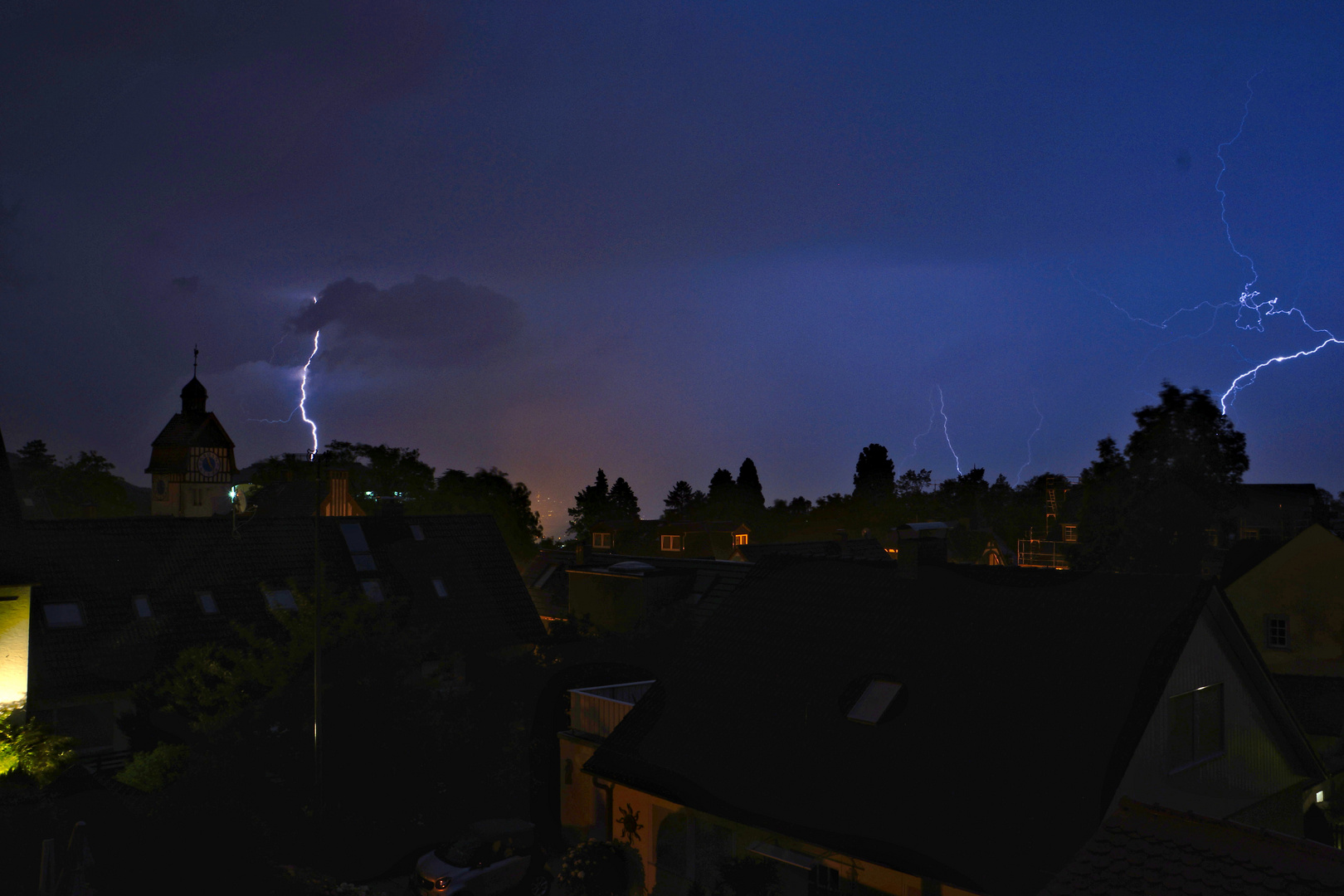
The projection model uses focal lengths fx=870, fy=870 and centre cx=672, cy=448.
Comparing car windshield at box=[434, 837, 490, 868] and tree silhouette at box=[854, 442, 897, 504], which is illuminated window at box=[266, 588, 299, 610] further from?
tree silhouette at box=[854, 442, 897, 504]

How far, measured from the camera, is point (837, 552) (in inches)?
2053

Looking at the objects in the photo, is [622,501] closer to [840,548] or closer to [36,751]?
[840,548]

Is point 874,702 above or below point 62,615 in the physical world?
below

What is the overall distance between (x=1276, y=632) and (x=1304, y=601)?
171 cm

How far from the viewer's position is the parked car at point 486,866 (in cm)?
1558

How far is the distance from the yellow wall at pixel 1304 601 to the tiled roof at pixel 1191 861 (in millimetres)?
30856

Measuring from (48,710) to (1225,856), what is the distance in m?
25.5

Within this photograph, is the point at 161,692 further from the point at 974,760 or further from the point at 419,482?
the point at 419,482

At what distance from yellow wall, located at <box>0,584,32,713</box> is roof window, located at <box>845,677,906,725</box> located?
2022 cm

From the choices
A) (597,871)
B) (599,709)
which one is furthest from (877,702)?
(599,709)

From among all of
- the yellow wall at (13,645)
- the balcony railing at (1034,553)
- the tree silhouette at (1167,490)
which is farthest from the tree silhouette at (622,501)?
the yellow wall at (13,645)

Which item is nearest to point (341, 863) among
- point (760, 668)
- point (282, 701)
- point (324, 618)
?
point (282, 701)

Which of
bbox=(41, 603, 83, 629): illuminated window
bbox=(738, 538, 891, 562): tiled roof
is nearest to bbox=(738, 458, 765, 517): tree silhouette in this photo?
bbox=(738, 538, 891, 562): tiled roof

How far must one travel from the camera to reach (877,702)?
517 inches
